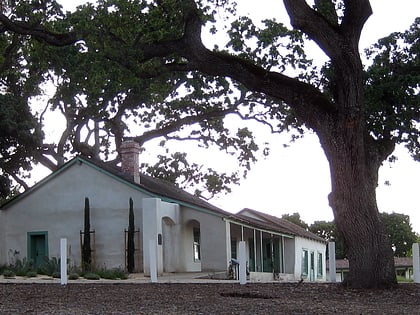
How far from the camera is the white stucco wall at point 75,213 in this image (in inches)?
993

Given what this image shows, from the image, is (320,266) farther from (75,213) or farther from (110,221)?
(75,213)

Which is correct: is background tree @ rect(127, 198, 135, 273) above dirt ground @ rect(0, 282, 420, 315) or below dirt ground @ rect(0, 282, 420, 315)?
above

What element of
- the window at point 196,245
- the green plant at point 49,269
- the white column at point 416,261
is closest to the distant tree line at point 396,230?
the window at point 196,245

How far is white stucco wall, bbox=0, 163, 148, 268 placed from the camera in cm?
2523

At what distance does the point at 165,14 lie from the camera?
16.7 metres

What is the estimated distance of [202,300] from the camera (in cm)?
1130

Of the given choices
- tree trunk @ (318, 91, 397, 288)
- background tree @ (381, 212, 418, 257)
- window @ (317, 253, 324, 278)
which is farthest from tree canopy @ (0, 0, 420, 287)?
background tree @ (381, 212, 418, 257)

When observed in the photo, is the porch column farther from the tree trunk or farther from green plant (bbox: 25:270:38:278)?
the tree trunk

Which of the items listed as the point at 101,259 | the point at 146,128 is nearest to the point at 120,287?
the point at 101,259

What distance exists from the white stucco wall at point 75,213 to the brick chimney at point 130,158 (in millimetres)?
1481

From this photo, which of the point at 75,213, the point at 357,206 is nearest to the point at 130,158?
the point at 75,213

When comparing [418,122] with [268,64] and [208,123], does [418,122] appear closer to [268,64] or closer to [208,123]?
[268,64]

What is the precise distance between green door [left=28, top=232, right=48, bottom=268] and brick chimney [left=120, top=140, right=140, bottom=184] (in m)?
4.32

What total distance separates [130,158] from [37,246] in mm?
5356
